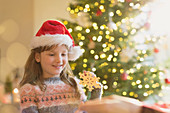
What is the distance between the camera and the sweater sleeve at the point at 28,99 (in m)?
1.27

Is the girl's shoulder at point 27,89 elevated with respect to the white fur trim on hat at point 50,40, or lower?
lower

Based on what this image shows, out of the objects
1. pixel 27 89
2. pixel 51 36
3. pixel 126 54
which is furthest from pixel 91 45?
pixel 27 89

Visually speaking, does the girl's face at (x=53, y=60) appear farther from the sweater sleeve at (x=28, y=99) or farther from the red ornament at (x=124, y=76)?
the red ornament at (x=124, y=76)

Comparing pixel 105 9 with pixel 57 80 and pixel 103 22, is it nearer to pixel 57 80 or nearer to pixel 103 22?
pixel 103 22

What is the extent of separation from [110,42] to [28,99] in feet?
4.14

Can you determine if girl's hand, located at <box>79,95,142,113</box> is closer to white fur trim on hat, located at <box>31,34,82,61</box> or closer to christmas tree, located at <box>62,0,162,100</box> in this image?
white fur trim on hat, located at <box>31,34,82,61</box>

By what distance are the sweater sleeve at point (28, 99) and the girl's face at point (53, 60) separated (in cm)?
14

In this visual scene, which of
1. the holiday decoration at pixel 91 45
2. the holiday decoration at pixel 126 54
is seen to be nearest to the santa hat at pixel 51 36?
the holiday decoration at pixel 91 45

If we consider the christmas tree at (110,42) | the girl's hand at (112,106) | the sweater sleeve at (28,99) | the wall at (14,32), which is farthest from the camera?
the wall at (14,32)

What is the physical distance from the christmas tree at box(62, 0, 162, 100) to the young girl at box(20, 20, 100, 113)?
2.83ft

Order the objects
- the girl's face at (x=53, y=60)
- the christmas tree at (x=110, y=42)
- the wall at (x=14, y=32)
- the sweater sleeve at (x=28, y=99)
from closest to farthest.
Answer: the sweater sleeve at (x=28, y=99), the girl's face at (x=53, y=60), the christmas tree at (x=110, y=42), the wall at (x=14, y=32)

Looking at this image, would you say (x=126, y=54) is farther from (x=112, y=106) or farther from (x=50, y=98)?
(x=112, y=106)

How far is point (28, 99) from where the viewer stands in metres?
1.29

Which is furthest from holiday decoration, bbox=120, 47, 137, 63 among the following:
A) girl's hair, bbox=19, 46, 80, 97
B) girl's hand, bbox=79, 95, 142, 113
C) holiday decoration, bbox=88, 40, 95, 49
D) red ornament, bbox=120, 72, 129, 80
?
girl's hand, bbox=79, 95, 142, 113
